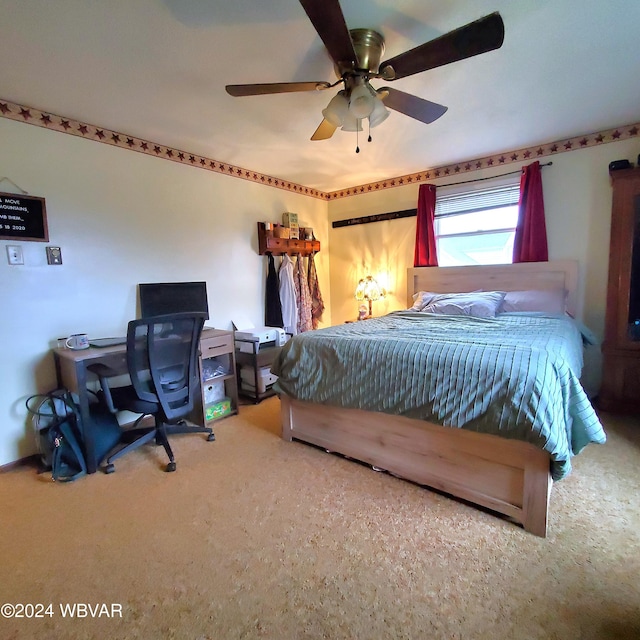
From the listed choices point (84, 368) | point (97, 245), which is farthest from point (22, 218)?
point (84, 368)

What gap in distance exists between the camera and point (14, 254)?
2205 millimetres

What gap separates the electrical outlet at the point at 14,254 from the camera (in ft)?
7.18

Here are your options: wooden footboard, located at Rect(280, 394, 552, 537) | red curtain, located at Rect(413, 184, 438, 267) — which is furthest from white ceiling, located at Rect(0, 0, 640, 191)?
wooden footboard, located at Rect(280, 394, 552, 537)

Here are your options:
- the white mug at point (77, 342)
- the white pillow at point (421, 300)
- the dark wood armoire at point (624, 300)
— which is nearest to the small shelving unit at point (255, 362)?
the white mug at point (77, 342)

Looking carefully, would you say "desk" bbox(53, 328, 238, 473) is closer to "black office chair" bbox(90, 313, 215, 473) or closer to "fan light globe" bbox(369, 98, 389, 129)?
"black office chair" bbox(90, 313, 215, 473)

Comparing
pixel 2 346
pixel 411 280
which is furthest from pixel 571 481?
pixel 2 346

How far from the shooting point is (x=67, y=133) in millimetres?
2412

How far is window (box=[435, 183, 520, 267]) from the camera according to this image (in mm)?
3441

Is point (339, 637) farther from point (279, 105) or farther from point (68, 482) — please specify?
point (279, 105)

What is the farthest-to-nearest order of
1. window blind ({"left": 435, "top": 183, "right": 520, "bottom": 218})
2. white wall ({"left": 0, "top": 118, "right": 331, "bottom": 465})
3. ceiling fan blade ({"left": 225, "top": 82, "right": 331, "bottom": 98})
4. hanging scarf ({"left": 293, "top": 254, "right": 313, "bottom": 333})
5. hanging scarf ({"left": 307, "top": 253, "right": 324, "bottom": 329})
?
hanging scarf ({"left": 307, "top": 253, "right": 324, "bottom": 329}), hanging scarf ({"left": 293, "top": 254, "right": 313, "bottom": 333}), window blind ({"left": 435, "top": 183, "right": 520, "bottom": 218}), white wall ({"left": 0, "top": 118, "right": 331, "bottom": 465}), ceiling fan blade ({"left": 225, "top": 82, "right": 331, "bottom": 98})

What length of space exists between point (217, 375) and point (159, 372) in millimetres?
740

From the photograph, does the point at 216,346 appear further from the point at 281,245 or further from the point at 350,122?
the point at 350,122

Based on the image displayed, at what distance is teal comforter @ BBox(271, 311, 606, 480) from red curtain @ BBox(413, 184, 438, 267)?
4.71 ft

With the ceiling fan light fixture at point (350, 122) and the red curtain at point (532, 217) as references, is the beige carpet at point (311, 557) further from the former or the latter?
the ceiling fan light fixture at point (350, 122)
